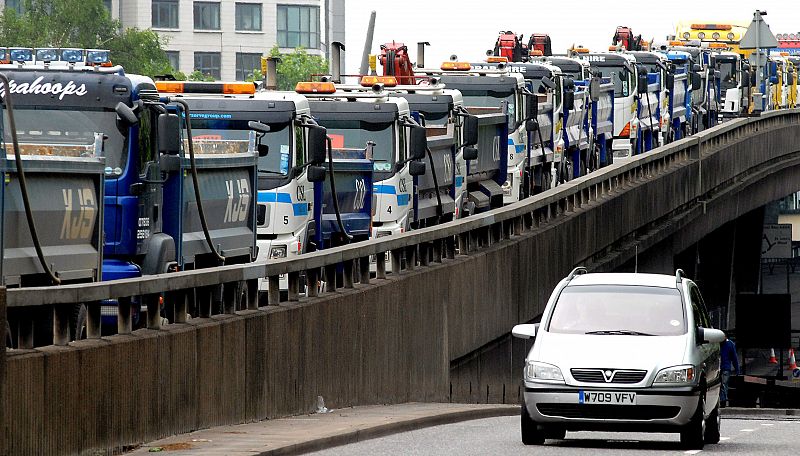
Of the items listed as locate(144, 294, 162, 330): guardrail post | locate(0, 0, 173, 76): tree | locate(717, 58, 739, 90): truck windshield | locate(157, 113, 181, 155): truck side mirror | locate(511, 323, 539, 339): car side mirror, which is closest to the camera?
locate(144, 294, 162, 330): guardrail post

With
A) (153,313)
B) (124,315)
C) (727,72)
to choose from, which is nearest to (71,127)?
(153,313)

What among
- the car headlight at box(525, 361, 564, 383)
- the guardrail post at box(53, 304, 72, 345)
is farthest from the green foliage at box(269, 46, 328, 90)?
the guardrail post at box(53, 304, 72, 345)

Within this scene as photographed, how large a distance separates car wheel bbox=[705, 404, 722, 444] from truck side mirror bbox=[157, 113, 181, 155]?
225 inches

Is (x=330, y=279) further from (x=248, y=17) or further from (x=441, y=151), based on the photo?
(x=248, y=17)

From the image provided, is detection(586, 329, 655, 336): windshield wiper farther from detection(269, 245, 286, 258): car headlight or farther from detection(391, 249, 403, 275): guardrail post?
detection(269, 245, 286, 258): car headlight

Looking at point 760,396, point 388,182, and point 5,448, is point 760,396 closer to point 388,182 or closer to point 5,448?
point 388,182

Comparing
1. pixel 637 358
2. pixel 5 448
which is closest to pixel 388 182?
pixel 637 358

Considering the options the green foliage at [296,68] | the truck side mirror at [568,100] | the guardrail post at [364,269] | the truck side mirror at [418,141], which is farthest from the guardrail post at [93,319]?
the green foliage at [296,68]

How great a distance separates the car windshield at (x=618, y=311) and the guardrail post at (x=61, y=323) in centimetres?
479

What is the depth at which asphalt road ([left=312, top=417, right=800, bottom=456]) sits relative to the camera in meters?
14.2

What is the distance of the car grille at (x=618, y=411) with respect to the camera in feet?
46.5

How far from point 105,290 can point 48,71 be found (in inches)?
225

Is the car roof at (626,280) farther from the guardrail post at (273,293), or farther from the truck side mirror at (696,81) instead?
the truck side mirror at (696,81)

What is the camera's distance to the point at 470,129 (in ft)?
97.6
